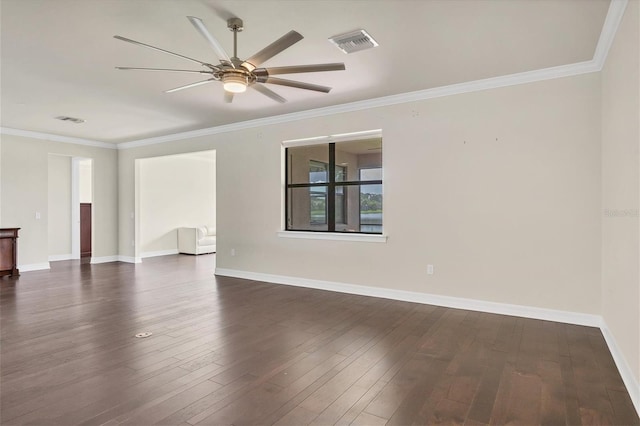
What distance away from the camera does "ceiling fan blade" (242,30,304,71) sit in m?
2.29

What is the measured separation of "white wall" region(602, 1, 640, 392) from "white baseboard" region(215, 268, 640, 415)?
8cm

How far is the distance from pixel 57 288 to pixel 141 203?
10.7ft

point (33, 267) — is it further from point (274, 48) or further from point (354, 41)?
point (354, 41)

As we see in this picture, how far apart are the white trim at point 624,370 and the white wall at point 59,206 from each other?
10256 mm

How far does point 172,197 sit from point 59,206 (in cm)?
251

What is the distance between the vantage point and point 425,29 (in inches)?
115

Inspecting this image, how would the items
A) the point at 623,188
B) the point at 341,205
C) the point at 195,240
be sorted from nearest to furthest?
the point at 623,188, the point at 341,205, the point at 195,240

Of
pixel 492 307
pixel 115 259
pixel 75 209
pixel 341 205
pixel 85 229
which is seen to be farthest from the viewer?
pixel 85 229

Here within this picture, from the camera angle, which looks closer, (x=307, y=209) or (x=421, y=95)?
(x=421, y=95)

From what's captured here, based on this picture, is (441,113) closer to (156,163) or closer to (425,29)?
(425,29)

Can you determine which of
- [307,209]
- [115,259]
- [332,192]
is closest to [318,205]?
[307,209]

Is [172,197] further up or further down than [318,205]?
further up

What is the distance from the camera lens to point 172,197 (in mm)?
9547

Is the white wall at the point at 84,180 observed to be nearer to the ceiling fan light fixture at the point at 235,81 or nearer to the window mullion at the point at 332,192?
the window mullion at the point at 332,192
